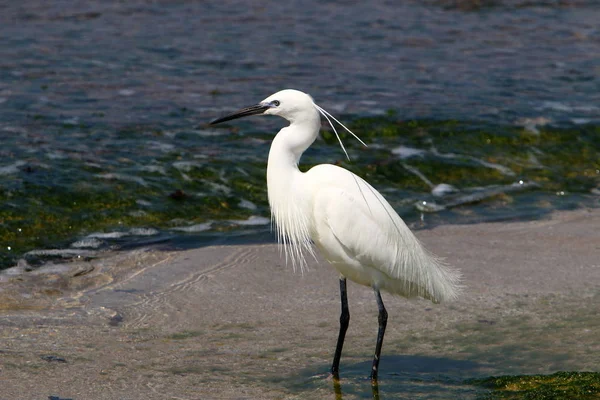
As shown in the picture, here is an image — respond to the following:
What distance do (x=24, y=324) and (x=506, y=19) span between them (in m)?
10.4

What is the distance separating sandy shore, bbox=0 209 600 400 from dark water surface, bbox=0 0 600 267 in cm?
72

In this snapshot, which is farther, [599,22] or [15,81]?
[599,22]

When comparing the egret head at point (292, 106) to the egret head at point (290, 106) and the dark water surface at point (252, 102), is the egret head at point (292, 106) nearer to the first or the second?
the egret head at point (290, 106)

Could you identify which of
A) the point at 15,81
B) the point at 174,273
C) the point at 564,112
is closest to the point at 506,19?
the point at 564,112

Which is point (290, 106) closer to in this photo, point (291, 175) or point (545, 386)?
point (291, 175)

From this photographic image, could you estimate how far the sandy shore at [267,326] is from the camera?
13.5 ft

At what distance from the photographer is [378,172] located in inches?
309

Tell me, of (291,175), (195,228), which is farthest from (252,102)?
(291,175)

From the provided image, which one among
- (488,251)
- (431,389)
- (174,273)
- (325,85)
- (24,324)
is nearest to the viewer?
(431,389)

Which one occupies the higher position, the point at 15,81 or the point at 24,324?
the point at 15,81

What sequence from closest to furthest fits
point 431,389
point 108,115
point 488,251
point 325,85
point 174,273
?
point 431,389, point 174,273, point 488,251, point 108,115, point 325,85

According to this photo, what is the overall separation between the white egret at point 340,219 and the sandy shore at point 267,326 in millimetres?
277

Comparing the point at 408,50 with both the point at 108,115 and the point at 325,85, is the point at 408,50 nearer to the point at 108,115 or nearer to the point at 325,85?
the point at 325,85

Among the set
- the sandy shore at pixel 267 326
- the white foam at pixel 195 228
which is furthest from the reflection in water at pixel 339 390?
the white foam at pixel 195 228
